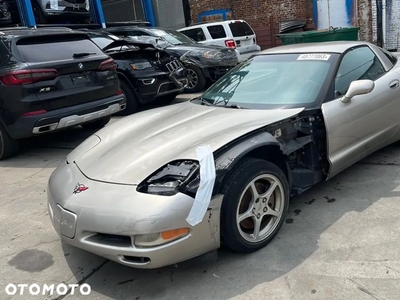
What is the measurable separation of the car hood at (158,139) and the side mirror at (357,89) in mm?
511

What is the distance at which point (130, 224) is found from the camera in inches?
92.3

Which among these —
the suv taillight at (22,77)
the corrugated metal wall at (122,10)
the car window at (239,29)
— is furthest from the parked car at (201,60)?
the corrugated metal wall at (122,10)

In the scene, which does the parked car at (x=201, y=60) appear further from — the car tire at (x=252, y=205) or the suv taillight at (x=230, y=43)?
the car tire at (x=252, y=205)

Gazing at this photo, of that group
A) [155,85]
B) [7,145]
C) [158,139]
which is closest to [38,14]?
[155,85]

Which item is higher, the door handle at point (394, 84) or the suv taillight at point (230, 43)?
the suv taillight at point (230, 43)

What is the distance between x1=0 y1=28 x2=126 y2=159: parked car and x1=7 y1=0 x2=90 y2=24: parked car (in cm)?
491

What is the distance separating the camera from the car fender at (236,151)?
8.45ft

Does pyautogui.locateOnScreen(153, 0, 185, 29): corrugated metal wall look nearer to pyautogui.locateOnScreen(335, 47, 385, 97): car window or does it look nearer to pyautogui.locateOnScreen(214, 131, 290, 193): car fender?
pyautogui.locateOnScreen(335, 47, 385, 97): car window

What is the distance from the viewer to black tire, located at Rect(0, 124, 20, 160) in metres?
5.40

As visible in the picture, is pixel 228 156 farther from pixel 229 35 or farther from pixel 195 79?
pixel 229 35

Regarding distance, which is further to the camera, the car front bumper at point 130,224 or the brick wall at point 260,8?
the brick wall at point 260,8

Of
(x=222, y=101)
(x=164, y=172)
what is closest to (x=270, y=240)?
(x=164, y=172)

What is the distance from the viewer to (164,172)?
2.60 metres

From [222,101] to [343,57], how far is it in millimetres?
1230
